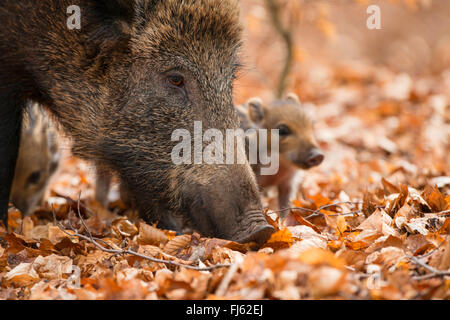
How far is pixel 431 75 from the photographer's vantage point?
12383 millimetres

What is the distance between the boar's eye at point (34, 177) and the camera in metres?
5.44

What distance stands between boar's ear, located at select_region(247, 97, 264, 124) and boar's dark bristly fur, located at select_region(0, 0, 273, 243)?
1665mm

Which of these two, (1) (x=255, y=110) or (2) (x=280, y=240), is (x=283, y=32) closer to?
(1) (x=255, y=110)

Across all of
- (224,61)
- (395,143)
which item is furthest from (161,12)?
(395,143)

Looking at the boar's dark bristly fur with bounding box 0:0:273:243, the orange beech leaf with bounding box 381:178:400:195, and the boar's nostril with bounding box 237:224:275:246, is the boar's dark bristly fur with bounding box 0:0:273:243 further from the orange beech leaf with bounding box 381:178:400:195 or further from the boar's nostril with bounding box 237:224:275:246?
the orange beech leaf with bounding box 381:178:400:195

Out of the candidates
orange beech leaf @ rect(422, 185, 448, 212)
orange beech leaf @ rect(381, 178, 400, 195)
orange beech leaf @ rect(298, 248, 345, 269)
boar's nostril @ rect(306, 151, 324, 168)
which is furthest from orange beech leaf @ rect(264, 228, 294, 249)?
boar's nostril @ rect(306, 151, 324, 168)

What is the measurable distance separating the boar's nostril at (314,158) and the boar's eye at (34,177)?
273cm

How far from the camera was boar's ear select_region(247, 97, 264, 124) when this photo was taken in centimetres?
581

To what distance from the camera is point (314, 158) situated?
5473 mm

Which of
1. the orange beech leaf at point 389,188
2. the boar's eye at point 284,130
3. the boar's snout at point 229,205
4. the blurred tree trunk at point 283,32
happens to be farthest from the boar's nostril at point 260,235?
the blurred tree trunk at point 283,32

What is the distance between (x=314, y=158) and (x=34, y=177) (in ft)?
9.27

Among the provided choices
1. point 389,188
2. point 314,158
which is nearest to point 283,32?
point 314,158

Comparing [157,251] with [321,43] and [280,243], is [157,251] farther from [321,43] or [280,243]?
[321,43]

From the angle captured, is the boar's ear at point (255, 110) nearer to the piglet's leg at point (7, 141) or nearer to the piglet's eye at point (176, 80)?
the piglet's eye at point (176, 80)
